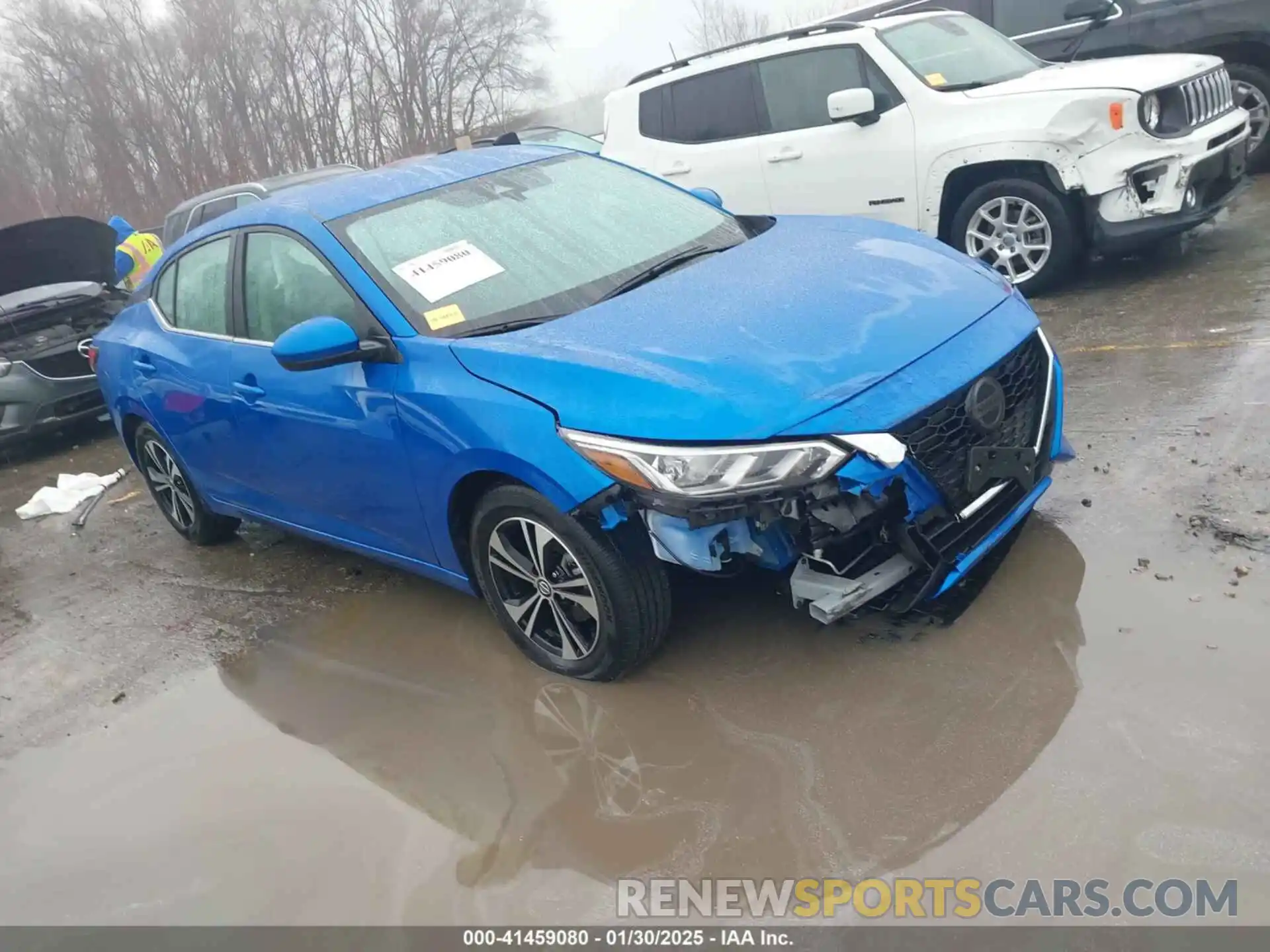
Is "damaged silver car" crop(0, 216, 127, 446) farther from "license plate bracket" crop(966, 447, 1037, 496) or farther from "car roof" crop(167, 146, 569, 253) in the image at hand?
"license plate bracket" crop(966, 447, 1037, 496)

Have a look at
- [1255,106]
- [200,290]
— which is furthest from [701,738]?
[1255,106]

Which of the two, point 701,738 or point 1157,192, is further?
point 1157,192

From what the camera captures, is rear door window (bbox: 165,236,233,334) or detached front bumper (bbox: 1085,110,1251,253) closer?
rear door window (bbox: 165,236,233,334)

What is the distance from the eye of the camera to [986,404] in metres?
3.14

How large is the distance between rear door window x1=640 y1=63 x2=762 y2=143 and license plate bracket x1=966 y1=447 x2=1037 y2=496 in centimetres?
498

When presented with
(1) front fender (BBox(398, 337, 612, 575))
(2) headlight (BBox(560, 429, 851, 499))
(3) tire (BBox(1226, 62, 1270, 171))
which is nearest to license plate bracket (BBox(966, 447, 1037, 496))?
(2) headlight (BBox(560, 429, 851, 499))

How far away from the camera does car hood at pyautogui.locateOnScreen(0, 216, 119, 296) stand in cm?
889

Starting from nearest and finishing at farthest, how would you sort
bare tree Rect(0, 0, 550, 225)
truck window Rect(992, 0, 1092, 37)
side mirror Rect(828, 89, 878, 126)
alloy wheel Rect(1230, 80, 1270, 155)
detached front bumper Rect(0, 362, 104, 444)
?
1. side mirror Rect(828, 89, 878, 126)
2. detached front bumper Rect(0, 362, 104, 444)
3. alloy wheel Rect(1230, 80, 1270, 155)
4. truck window Rect(992, 0, 1092, 37)
5. bare tree Rect(0, 0, 550, 225)

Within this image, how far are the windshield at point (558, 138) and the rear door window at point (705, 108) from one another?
88.7 inches

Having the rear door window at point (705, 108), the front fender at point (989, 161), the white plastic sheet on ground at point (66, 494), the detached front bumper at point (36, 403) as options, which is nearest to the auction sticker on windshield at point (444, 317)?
the front fender at point (989, 161)

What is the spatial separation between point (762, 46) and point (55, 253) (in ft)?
20.8

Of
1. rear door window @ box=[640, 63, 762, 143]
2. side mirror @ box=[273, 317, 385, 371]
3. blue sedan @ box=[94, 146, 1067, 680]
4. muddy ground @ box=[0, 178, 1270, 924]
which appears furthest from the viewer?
rear door window @ box=[640, 63, 762, 143]

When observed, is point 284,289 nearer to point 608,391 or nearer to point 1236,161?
point 608,391
